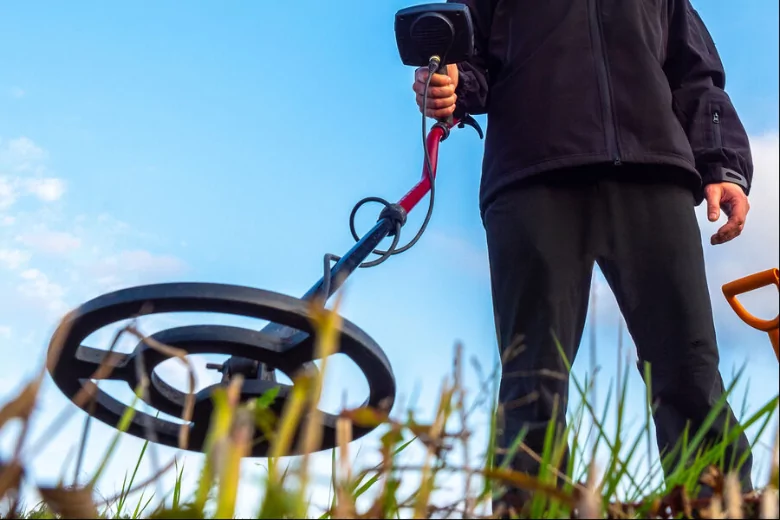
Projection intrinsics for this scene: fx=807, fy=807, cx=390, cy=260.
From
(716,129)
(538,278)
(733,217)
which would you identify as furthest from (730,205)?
(538,278)

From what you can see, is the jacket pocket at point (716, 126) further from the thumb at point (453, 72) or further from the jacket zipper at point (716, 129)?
the thumb at point (453, 72)

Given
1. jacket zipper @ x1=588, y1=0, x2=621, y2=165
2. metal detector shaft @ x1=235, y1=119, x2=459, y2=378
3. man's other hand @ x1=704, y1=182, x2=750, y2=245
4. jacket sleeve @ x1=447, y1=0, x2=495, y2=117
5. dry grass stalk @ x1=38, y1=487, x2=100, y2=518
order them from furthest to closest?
jacket sleeve @ x1=447, y1=0, x2=495, y2=117, man's other hand @ x1=704, y1=182, x2=750, y2=245, jacket zipper @ x1=588, y1=0, x2=621, y2=165, metal detector shaft @ x1=235, y1=119, x2=459, y2=378, dry grass stalk @ x1=38, y1=487, x2=100, y2=518

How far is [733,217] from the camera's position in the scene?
174 cm

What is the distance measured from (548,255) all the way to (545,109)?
0.34 metres

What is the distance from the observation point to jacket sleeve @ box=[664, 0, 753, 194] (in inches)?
69.3

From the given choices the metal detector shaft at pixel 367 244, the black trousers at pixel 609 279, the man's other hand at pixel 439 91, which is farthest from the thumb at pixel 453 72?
the black trousers at pixel 609 279

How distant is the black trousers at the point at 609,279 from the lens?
4.88 feet

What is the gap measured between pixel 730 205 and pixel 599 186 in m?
0.33

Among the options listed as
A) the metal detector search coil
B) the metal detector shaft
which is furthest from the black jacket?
the metal detector search coil

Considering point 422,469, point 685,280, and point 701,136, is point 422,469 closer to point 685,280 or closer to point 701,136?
point 685,280

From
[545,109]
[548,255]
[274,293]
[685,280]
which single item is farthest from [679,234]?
[274,293]

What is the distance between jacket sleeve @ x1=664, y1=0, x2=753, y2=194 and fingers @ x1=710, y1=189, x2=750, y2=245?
37 mm

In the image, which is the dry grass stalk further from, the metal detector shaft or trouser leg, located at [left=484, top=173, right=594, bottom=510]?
trouser leg, located at [left=484, top=173, right=594, bottom=510]

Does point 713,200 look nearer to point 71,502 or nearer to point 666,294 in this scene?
point 666,294
